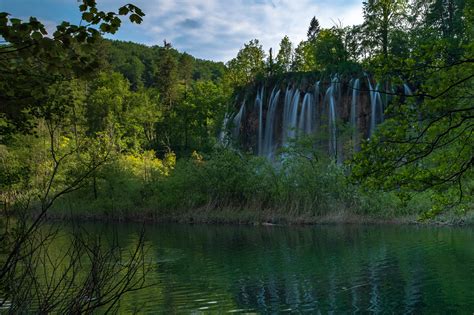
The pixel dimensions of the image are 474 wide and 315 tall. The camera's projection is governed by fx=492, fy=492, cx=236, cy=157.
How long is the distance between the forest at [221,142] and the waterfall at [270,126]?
36cm

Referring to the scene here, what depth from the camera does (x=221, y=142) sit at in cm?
3906

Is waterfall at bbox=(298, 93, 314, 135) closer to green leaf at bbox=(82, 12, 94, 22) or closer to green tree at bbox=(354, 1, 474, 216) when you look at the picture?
green tree at bbox=(354, 1, 474, 216)

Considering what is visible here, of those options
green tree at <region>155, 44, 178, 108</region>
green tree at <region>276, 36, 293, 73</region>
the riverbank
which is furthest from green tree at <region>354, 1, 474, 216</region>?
green tree at <region>155, 44, 178, 108</region>

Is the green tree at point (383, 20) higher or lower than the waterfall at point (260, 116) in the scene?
higher

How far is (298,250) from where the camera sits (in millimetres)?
19422

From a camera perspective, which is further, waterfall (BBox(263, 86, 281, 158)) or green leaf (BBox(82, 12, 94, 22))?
waterfall (BBox(263, 86, 281, 158))

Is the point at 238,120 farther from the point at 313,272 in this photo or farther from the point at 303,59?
the point at 313,272

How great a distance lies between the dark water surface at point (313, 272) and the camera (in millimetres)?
11109

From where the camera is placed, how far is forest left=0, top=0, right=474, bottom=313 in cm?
407

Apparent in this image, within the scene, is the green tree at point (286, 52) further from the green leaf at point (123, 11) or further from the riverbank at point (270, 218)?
the green leaf at point (123, 11)

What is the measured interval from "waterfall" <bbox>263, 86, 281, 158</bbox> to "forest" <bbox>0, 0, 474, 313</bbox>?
0.36 meters

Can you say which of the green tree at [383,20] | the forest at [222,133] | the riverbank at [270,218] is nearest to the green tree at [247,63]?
the forest at [222,133]

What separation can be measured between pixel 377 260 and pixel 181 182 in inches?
755

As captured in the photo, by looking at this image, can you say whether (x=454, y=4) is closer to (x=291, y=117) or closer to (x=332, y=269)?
(x=291, y=117)
